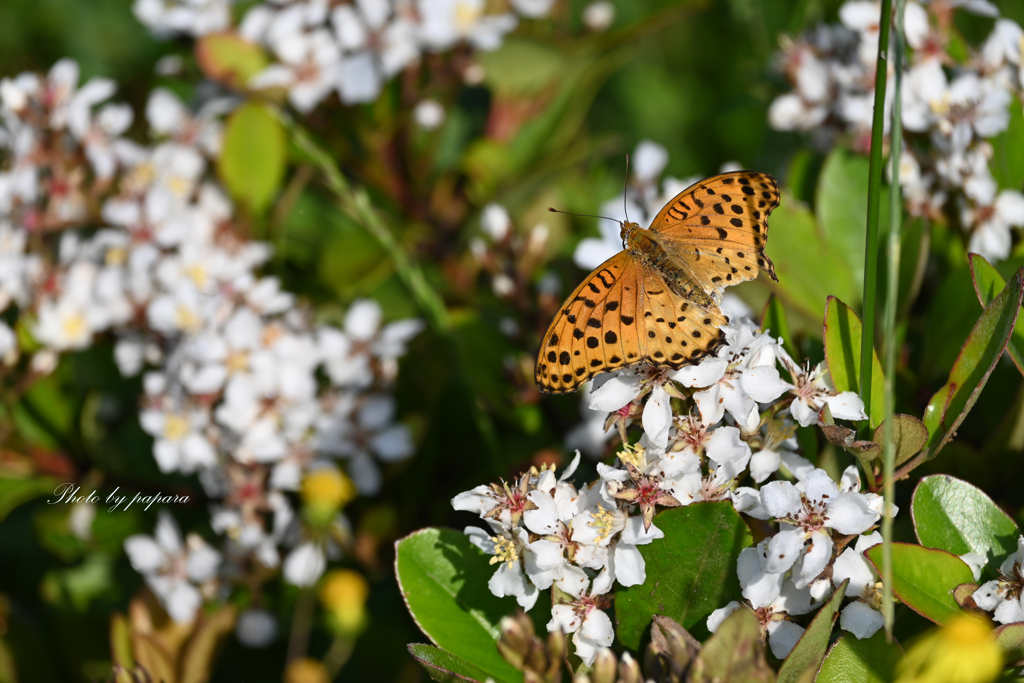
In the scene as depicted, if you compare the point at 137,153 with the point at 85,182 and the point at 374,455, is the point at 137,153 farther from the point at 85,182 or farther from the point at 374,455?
the point at 374,455

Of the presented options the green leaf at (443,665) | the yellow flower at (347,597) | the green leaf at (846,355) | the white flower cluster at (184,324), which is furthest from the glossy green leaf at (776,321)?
the yellow flower at (347,597)

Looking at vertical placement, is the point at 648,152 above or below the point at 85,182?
below

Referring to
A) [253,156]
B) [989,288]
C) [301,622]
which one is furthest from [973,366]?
[253,156]

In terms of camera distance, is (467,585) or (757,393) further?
(467,585)

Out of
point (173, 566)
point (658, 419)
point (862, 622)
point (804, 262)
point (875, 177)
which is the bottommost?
point (173, 566)

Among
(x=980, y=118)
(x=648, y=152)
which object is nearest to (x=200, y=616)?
(x=648, y=152)

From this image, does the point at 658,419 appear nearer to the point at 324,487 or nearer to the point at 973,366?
the point at 973,366

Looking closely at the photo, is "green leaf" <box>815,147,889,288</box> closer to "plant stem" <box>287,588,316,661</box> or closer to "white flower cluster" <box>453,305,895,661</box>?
"white flower cluster" <box>453,305,895,661</box>
